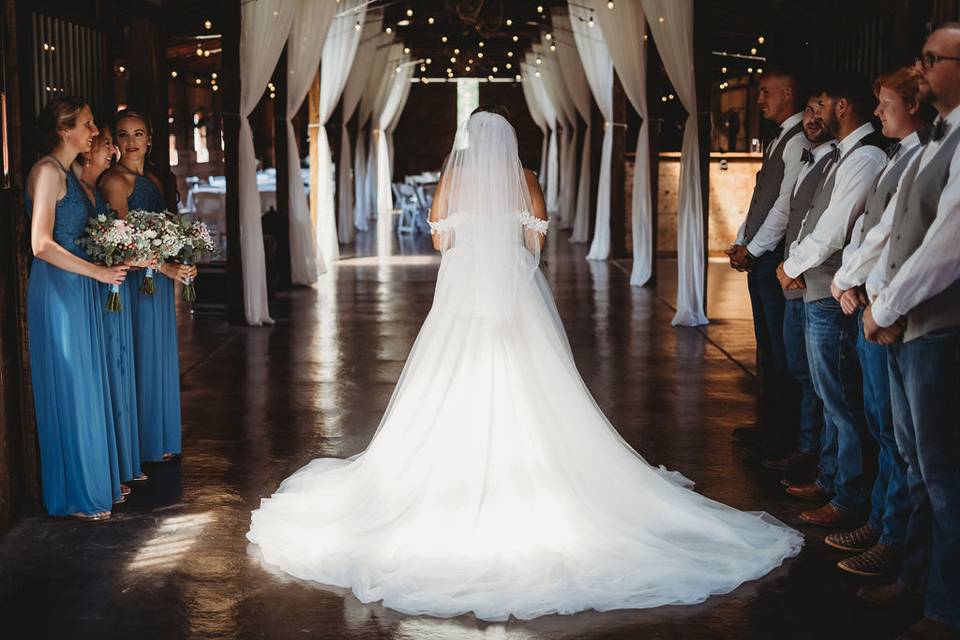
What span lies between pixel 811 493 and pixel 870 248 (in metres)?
1.52

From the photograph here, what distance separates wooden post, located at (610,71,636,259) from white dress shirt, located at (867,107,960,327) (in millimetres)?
11296

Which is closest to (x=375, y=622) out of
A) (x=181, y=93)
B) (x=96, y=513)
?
(x=96, y=513)

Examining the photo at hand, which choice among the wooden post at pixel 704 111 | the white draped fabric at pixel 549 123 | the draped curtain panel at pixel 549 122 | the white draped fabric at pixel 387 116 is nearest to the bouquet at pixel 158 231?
the wooden post at pixel 704 111

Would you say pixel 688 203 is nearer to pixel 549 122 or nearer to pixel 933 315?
pixel 933 315

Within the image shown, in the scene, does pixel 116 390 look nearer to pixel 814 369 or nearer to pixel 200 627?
pixel 200 627

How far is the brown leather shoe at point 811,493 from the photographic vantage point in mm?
4656

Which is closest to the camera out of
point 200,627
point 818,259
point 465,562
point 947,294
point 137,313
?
point 947,294

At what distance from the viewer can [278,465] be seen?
5.26 meters

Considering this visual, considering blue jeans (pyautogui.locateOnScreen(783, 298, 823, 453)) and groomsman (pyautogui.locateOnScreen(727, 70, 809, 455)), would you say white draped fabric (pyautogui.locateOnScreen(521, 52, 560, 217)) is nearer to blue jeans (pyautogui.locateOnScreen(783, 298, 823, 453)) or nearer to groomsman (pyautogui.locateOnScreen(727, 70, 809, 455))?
groomsman (pyautogui.locateOnScreen(727, 70, 809, 455))

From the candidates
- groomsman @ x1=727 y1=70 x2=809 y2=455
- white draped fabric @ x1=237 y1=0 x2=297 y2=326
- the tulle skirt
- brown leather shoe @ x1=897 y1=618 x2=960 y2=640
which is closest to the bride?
the tulle skirt

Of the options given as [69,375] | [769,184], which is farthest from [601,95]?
[69,375]

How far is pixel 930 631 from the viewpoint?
3186mm

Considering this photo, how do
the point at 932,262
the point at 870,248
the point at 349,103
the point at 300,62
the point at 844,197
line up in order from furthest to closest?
the point at 349,103 < the point at 300,62 < the point at 844,197 < the point at 870,248 < the point at 932,262

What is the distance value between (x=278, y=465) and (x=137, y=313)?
95 cm
